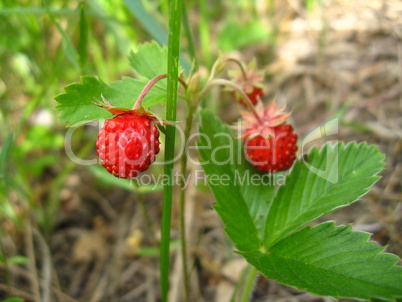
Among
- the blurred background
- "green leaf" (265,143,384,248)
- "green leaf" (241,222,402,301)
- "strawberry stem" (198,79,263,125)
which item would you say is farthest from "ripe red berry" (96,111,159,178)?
the blurred background

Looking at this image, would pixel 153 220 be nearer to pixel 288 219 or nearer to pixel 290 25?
pixel 288 219

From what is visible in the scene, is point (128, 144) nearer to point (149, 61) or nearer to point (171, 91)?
point (171, 91)

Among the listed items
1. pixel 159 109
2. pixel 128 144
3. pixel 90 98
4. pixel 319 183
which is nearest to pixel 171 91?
pixel 128 144

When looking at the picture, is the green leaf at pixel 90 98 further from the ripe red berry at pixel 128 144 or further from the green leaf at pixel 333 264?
the green leaf at pixel 333 264

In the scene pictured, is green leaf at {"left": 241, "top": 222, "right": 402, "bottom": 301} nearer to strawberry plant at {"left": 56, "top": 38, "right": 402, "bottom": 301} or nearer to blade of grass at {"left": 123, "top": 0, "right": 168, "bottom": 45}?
strawberry plant at {"left": 56, "top": 38, "right": 402, "bottom": 301}

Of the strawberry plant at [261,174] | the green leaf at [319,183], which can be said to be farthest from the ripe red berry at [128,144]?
the green leaf at [319,183]
